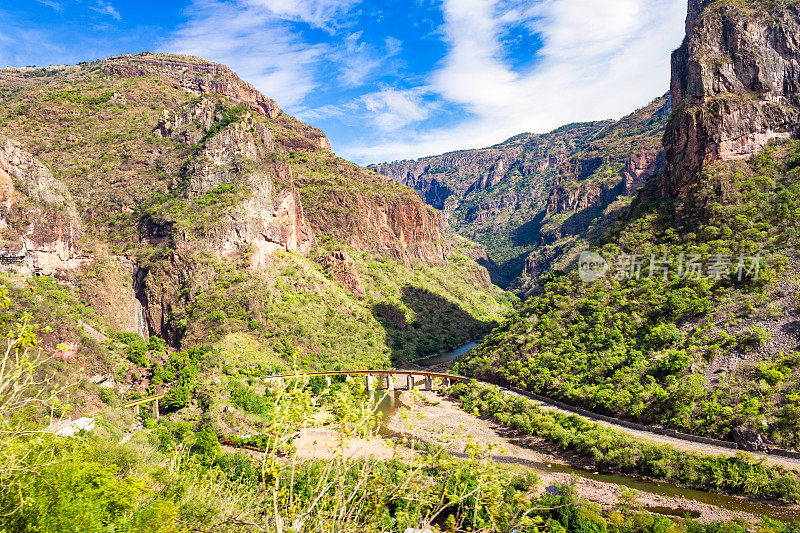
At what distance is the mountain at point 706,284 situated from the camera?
36.2m

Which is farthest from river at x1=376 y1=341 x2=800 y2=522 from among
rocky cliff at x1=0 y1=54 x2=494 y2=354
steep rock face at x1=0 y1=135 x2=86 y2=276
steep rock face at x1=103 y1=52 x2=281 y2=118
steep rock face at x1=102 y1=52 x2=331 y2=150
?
steep rock face at x1=103 y1=52 x2=281 y2=118

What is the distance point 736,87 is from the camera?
53.7m

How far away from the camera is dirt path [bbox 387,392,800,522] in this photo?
27.0m

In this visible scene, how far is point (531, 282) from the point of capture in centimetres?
15612

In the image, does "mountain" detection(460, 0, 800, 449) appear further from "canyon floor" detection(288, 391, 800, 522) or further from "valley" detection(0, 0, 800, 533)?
"canyon floor" detection(288, 391, 800, 522)

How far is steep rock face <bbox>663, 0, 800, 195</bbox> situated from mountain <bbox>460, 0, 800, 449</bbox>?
158 millimetres

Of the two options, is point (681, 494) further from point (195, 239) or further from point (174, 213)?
point (174, 213)

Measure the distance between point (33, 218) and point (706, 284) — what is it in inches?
3237

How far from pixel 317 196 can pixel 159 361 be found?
5685cm

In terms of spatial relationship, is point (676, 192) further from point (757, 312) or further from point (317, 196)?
point (317, 196)

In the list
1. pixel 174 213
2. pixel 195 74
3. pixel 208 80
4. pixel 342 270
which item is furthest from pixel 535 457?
pixel 195 74

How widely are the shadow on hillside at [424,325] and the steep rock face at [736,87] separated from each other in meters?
49.3

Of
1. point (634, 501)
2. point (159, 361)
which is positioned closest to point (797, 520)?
point (634, 501)

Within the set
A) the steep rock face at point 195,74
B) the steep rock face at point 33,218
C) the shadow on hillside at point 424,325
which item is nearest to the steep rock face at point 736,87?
the shadow on hillside at point 424,325
